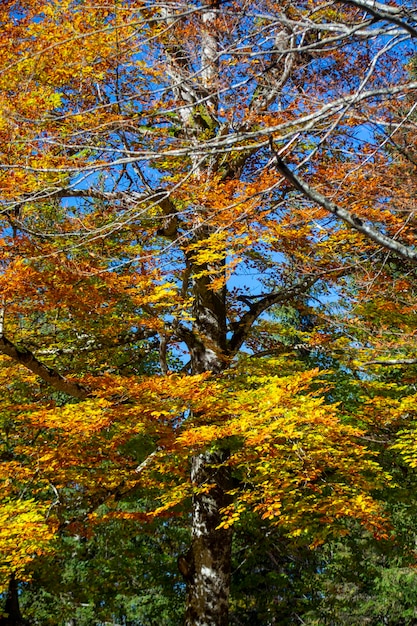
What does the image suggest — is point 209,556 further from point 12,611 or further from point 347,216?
point 347,216


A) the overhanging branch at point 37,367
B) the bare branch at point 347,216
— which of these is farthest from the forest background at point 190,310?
the bare branch at point 347,216

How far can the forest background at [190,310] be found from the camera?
596 centimetres

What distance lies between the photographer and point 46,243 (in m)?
8.11

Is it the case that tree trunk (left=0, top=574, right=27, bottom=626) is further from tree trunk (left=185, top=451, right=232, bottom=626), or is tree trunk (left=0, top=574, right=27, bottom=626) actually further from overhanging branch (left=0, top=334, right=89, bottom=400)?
overhanging branch (left=0, top=334, right=89, bottom=400)

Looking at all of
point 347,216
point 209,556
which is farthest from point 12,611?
point 347,216

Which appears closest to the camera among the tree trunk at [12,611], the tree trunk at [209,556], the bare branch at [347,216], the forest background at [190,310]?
the bare branch at [347,216]

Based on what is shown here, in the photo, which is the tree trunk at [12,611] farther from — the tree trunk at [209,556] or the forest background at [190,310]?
the tree trunk at [209,556]

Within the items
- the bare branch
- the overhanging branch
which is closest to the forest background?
the overhanging branch

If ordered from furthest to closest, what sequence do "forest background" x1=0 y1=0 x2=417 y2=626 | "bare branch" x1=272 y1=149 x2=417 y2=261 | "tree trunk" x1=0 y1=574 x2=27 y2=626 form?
1. "tree trunk" x1=0 y1=574 x2=27 y2=626
2. "forest background" x1=0 y1=0 x2=417 y2=626
3. "bare branch" x1=272 y1=149 x2=417 y2=261

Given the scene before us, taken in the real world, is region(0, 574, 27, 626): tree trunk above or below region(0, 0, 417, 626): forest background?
below

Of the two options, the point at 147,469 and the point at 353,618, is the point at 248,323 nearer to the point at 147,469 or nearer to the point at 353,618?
the point at 147,469

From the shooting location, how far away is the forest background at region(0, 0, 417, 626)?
19.6 ft

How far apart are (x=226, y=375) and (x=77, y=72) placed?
4.35 meters

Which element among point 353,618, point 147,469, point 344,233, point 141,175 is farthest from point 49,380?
point 353,618
